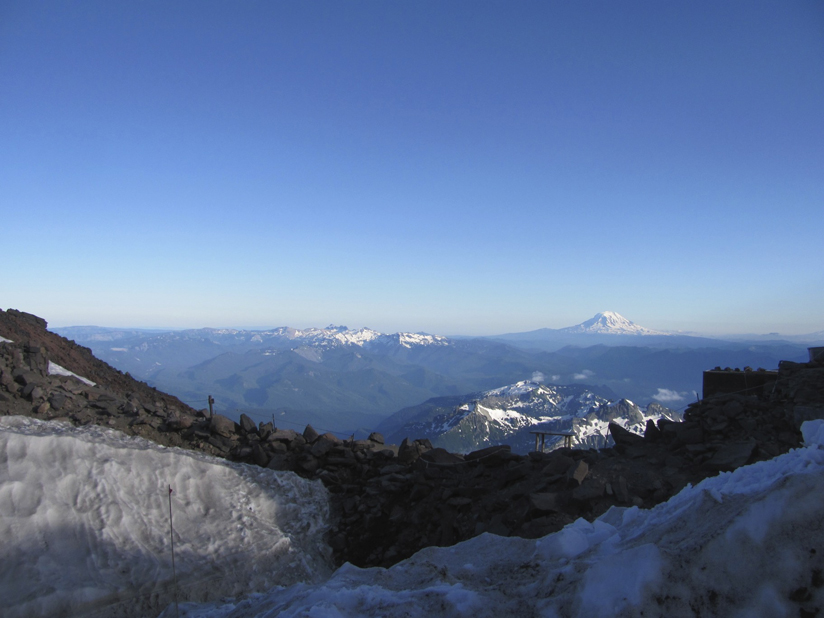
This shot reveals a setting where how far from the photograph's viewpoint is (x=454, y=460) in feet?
47.4

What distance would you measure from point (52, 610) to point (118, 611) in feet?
3.04

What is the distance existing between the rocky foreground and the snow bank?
1.16m

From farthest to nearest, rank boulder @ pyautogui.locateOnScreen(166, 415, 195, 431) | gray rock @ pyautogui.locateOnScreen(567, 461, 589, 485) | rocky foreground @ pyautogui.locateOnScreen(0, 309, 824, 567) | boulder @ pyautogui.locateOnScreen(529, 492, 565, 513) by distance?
1. boulder @ pyautogui.locateOnScreen(166, 415, 195, 431)
2. rocky foreground @ pyautogui.locateOnScreen(0, 309, 824, 567)
3. gray rock @ pyautogui.locateOnScreen(567, 461, 589, 485)
4. boulder @ pyautogui.locateOnScreen(529, 492, 565, 513)

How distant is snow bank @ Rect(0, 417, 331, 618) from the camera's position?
24.5 feet

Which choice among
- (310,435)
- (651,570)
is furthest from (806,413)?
(310,435)

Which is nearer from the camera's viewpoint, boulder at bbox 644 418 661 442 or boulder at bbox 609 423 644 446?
boulder at bbox 609 423 644 446

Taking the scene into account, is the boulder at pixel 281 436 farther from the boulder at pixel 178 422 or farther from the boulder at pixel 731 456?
the boulder at pixel 731 456

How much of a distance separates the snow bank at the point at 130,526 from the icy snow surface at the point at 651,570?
8.88 ft

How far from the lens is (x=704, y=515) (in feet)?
15.2

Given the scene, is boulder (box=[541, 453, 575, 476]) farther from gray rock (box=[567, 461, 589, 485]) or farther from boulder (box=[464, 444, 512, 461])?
boulder (box=[464, 444, 512, 461])

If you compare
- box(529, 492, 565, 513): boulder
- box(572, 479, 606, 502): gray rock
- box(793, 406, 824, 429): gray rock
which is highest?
box(793, 406, 824, 429): gray rock

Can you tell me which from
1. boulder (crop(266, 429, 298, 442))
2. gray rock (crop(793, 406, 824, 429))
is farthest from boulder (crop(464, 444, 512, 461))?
gray rock (crop(793, 406, 824, 429))

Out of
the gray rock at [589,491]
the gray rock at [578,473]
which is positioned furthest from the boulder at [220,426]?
the gray rock at [589,491]

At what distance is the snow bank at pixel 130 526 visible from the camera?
7.46 metres
